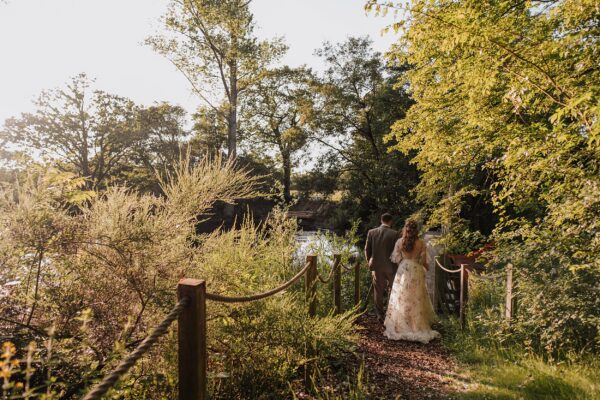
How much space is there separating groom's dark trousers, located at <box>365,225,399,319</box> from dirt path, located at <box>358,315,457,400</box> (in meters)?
1.25

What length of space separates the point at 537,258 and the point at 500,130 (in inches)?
79.3

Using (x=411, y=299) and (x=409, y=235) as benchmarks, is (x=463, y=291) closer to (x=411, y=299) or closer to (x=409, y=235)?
(x=411, y=299)

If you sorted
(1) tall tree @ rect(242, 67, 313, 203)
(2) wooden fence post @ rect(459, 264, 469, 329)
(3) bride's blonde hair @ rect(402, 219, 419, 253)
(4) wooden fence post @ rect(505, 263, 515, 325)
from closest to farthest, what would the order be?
(4) wooden fence post @ rect(505, 263, 515, 325)
(2) wooden fence post @ rect(459, 264, 469, 329)
(3) bride's blonde hair @ rect(402, 219, 419, 253)
(1) tall tree @ rect(242, 67, 313, 203)

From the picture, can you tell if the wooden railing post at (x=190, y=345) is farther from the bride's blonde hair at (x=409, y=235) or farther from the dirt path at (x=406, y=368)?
the bride's blonde hair at (x=409, y=235)

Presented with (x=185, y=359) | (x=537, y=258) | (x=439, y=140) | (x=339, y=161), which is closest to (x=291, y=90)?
(x=339, y=161)

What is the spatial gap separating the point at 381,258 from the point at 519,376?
3824 millimetres

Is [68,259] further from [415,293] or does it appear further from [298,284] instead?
[415,293]

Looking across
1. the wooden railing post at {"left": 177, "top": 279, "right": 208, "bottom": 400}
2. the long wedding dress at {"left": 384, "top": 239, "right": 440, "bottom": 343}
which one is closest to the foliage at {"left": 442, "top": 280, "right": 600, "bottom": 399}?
the long wedding dress at {"left": 384, "top": 239, "right": 440, "bottom": 343}

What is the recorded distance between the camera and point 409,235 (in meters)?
6.76

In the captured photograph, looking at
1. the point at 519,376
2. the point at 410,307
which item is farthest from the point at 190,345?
the point at 410,307

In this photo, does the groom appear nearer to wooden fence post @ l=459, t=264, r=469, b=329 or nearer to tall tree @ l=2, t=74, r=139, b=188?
wooden fence post @ l=459, t=264, r=469, b=329

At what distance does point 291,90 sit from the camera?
30656mm

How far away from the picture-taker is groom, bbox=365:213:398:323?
7.70 meters

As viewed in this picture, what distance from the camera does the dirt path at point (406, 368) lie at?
4.10 meters
